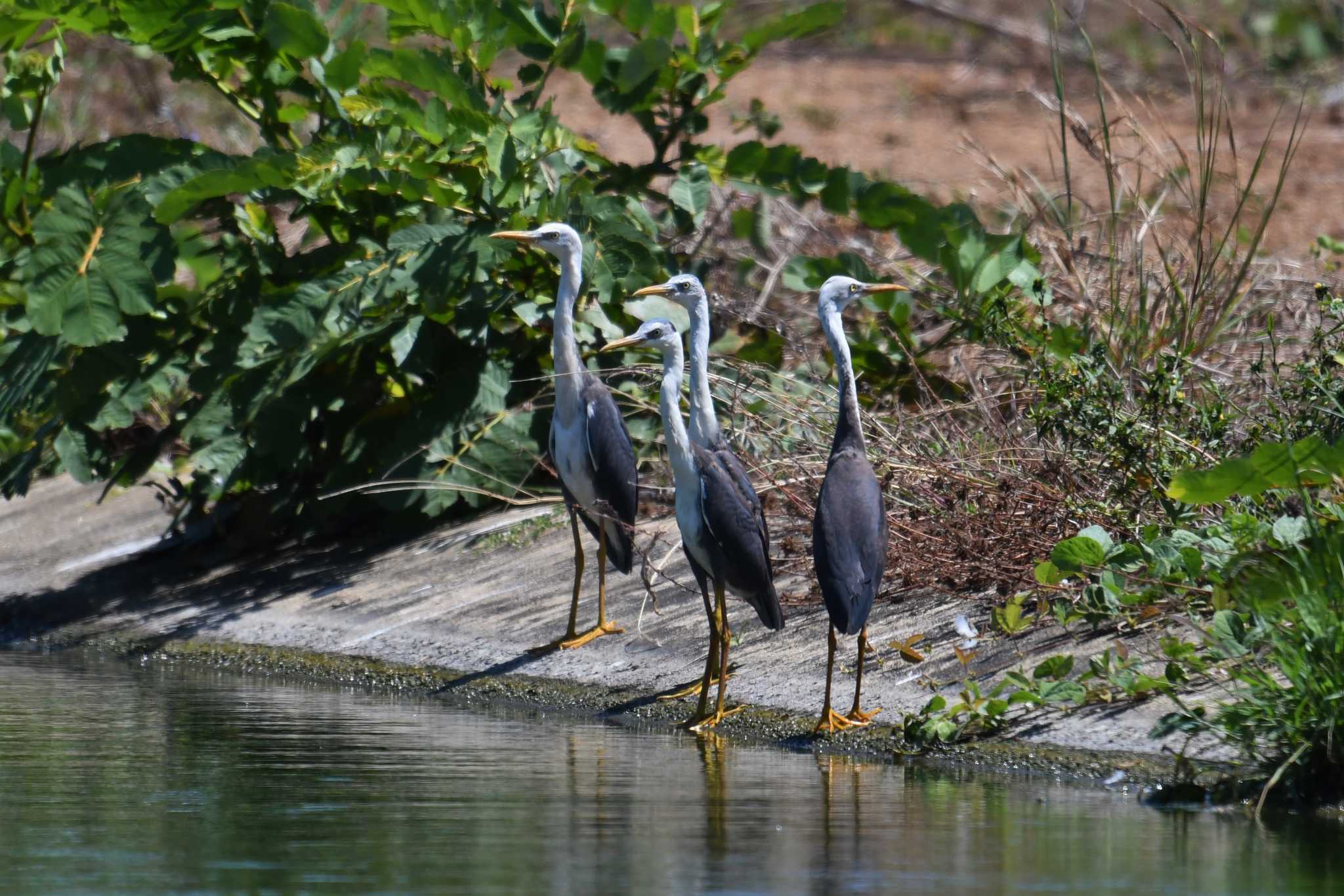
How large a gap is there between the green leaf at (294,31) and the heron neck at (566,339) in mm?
1816

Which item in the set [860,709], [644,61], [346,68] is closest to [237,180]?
[346,68]

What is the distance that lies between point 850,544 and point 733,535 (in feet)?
1.92

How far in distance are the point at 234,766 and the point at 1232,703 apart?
10.7 ft

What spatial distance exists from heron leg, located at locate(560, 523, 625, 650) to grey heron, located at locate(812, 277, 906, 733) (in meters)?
1.54

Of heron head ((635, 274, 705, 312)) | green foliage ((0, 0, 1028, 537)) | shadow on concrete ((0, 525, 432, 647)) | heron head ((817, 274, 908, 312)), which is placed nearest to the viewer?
heron head ((817, 274, 908, 312))

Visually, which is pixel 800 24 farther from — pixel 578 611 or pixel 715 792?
pixel 715 792

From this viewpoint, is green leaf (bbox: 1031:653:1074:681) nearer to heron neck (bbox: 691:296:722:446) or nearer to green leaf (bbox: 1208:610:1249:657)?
green leaf (bbox: 1208:610:1249:657)

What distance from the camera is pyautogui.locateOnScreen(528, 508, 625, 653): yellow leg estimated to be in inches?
316

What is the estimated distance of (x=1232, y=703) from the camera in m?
5.84

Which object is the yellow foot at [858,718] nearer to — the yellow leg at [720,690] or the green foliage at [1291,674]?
the yellow leg at [720,690]

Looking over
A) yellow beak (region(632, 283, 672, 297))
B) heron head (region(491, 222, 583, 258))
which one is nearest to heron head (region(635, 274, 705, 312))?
yellow beak (region(632, 283, 672, 297))

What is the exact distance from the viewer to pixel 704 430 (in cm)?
718

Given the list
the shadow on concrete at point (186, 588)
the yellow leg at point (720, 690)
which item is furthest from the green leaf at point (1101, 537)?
the shadow on concrete at point (186, 588)

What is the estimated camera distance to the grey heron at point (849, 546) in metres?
6.43
